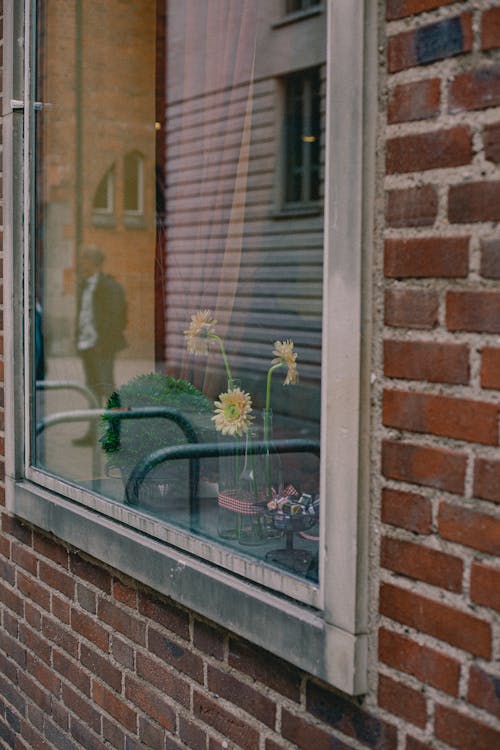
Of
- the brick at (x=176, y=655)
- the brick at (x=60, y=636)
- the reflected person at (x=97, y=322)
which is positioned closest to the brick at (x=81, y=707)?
the brick at (x=60, y=636)

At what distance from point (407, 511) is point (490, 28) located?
2.82 ft

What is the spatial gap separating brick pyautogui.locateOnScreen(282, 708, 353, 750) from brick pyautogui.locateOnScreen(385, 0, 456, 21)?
4.67 ft

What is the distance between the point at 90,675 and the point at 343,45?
2.05 m

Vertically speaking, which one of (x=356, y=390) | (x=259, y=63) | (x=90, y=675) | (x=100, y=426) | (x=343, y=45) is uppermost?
(x=259, y=63)

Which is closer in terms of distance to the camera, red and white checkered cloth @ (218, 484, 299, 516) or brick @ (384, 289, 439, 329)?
brick @ (384, 289, 439, 329)

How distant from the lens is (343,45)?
73.3 inches

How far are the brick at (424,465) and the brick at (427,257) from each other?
31 centimetres

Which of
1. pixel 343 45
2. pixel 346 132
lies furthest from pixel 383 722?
pixel 343 45

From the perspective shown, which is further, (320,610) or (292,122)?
(292,122)

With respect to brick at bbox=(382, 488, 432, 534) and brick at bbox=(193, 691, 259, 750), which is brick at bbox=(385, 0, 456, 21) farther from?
brick at bbox=(193, 691, 259, 750)

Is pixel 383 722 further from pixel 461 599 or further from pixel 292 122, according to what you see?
pixel 292 122

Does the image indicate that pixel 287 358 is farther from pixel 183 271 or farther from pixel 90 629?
pixel 90 629

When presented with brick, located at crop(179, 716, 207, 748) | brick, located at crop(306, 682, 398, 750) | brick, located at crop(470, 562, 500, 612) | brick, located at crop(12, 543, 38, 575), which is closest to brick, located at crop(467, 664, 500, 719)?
brick, located at crop(470, 562, 500, 612)

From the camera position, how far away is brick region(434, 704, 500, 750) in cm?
161
